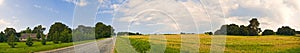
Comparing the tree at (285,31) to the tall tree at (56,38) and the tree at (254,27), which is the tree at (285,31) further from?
the tall tree at (56,38)

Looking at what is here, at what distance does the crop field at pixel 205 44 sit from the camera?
72.0ft

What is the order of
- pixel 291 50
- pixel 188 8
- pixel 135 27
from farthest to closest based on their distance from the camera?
pixel 291 50 < pixel 135 27 < pixel 188 8

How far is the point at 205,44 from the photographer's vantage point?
2272 centimetres

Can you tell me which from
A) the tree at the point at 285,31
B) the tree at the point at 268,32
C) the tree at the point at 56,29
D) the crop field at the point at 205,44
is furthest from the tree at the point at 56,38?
the tree at the point at 285,31

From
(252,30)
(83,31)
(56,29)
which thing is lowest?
(252,30)

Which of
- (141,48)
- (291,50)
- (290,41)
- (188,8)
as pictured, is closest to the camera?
(188,8)

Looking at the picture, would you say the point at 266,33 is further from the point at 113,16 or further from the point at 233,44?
the point at 113,16

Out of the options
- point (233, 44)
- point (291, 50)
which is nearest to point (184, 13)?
point (233, 44)

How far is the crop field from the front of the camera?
2194cm

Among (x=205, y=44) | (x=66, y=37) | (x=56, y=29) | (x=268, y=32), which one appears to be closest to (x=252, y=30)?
(x=268, y=32)

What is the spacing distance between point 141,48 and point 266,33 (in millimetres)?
11417

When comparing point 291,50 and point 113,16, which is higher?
point 113,16

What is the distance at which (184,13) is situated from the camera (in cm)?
2056

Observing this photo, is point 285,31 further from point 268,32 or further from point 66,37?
point 66,37
